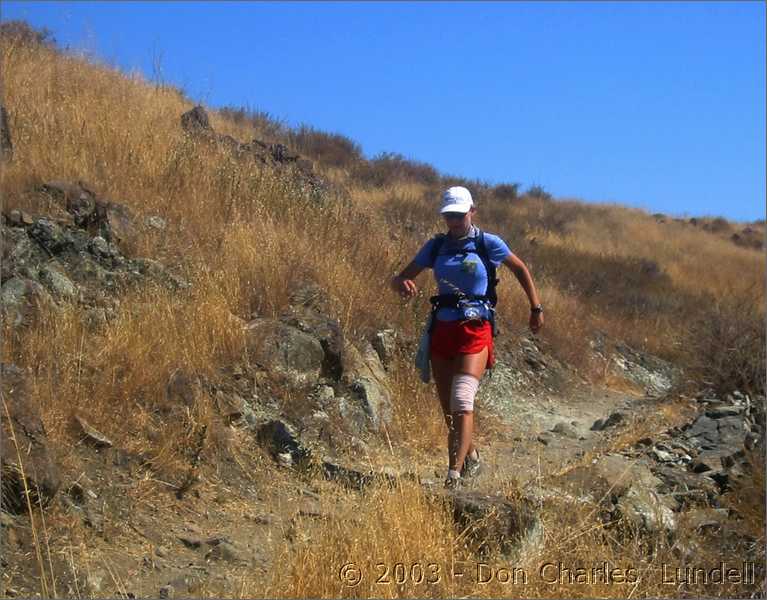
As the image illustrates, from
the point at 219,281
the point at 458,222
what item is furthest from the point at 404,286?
the point at 219,281

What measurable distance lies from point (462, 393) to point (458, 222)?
38.3 inches

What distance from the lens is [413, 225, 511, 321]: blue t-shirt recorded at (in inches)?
213

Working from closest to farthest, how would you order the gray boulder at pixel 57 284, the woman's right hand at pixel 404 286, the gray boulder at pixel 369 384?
1. the woman's right hand at pixel 404 286
2. the gray boulder at pixel 57 284
3. the gray boulder at pixel 369 384

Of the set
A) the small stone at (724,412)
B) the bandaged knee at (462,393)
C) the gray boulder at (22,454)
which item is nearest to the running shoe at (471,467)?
the bandaged knee at (462,393)

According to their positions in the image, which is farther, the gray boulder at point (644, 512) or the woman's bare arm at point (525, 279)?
the woman's bare arm at point (525, 279)

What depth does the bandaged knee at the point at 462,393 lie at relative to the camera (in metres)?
5.28

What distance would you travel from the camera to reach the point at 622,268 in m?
17.3

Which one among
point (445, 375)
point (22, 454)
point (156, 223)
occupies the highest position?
point (156, 223)

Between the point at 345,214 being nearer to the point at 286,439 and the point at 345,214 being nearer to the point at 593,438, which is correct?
the point at 593,438

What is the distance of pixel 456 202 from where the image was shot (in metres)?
5.40

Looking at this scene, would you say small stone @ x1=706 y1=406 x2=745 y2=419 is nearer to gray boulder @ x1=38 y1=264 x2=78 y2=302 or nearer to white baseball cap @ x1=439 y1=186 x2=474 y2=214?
white baseball cap @ x1=439 y1=186 x2=474 y2=214

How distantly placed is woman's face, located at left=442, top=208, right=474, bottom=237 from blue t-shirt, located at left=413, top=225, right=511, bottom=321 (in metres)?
0.04

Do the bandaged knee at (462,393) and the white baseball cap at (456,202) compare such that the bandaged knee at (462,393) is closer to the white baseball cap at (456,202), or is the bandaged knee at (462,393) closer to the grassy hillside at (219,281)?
the white baseball cap at (456,202)

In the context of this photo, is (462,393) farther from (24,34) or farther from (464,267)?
(24,34)
